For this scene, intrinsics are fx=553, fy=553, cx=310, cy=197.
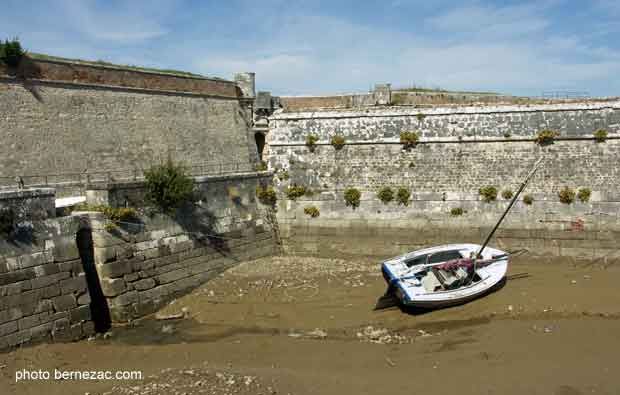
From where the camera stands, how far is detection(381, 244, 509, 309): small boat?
13.5 metres

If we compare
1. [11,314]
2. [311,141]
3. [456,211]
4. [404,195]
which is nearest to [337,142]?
[311,141]

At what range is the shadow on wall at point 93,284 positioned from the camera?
13.5 metres

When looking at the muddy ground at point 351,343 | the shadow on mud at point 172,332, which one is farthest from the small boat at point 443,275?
the shadow on mud at point 172,332

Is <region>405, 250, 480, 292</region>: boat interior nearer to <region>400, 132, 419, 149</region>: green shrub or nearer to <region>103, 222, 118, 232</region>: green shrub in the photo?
<region>400, 132, 419, 149</region>: green shrub

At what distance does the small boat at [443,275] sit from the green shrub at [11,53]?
13.7 metres

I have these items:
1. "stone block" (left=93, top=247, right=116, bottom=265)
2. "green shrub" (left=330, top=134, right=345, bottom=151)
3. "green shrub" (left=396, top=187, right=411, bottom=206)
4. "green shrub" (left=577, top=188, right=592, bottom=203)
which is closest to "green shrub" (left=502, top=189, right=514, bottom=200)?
"green shrub" (left=577, top=188, right=592, bottom=203)

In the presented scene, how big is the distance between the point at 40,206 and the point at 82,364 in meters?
Result: 3.58

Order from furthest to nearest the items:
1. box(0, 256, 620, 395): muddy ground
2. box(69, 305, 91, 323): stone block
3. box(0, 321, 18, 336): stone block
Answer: box(69, 305, 91, 323): stone block → box(0, 321, 18, 336): stone block → box(0, 256, 620, 395): muddy ground

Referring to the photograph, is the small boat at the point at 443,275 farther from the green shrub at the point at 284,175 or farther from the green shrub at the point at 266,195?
the green shrub at the point at 284,175

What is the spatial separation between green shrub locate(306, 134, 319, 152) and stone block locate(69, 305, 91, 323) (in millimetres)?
9264

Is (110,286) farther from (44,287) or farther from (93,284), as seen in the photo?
(44,287)

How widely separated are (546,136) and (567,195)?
190cm

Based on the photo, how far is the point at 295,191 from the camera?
19.2 meters

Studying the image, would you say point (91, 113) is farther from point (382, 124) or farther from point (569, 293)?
point (569, 293)
